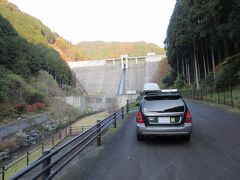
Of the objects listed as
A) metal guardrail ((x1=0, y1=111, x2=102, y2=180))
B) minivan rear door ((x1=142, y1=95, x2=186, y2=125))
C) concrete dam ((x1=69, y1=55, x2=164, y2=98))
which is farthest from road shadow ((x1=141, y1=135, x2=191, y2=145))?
concrete dam ((x1=69, y1=55, x2=164, y2=98))

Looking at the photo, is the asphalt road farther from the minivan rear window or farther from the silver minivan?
the minivan rear window

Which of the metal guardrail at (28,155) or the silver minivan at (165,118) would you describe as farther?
the metal guardrail at (28,155)

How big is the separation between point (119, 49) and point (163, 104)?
479 ft

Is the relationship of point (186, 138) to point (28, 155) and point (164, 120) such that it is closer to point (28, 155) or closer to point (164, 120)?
point (164, 120)

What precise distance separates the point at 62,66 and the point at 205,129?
60.4 m

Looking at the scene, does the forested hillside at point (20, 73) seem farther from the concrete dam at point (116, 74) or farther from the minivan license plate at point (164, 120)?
the minivan license plate at point (164, 120)

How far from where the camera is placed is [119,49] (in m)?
153

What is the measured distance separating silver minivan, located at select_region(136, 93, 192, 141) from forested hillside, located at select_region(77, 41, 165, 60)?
442ft

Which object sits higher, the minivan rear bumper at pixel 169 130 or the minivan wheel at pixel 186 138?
the minivan rear bumper at pixel 169 130

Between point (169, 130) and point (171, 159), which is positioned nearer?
point (171, 159)

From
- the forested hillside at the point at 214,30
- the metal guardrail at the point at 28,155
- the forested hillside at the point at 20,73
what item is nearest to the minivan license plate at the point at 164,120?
the metal guardrail at the point at 28,155

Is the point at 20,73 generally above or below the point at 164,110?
above

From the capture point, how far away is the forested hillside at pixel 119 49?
149 m

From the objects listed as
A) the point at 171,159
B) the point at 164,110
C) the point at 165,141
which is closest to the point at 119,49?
the point at 165,141
